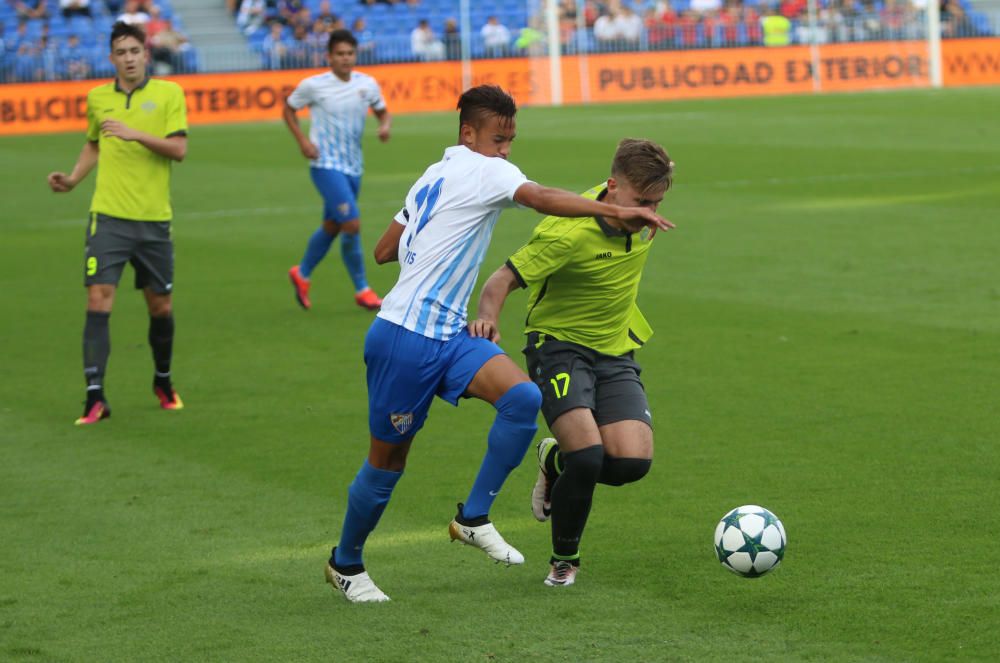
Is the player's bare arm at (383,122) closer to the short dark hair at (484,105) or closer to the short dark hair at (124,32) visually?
the short dark hair at (124,32)

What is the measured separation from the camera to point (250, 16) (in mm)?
40094

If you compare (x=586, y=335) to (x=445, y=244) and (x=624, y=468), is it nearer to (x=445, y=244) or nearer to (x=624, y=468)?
(x=624, y=468)

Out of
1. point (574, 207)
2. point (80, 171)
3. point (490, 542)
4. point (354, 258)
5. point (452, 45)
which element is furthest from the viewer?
point (452, 45)

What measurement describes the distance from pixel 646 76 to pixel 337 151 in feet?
84.5

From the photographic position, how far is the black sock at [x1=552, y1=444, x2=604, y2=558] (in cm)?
578

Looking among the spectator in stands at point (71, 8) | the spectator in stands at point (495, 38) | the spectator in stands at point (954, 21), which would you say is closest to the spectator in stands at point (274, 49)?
the spectator in stands at point (71, 8)

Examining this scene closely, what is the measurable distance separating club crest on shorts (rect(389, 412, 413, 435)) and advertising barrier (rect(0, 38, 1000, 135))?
99.1ft

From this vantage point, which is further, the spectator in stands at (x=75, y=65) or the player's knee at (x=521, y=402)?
the spectator in stands at (x=75, y=65)

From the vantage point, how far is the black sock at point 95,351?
9109mm

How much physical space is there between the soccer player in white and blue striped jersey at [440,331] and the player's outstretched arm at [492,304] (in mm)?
61

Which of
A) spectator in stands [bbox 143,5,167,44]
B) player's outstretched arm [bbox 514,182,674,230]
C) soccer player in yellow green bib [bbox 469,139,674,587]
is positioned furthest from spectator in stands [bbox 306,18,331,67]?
player's outstretched arm [bbox 514,182,674,230]

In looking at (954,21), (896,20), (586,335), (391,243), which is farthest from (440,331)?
(954,21)

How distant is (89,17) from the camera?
38125 millimetres

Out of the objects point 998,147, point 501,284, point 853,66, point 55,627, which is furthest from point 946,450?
point 853,66
